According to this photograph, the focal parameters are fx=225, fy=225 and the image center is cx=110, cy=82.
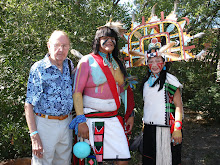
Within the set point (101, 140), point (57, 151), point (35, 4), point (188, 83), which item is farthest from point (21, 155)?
point (188, 83)

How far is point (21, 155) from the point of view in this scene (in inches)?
138

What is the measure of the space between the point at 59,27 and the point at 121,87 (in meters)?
1.41

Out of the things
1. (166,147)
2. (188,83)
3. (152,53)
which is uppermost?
(152,53)

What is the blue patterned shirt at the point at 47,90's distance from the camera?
2008mm

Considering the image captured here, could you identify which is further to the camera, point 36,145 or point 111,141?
point 111,141

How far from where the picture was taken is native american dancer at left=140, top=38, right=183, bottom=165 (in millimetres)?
2414

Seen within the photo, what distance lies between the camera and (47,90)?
2053mm

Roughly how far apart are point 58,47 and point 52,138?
0.85m

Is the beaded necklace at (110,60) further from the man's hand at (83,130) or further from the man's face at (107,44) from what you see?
the man's hand at (83,130)

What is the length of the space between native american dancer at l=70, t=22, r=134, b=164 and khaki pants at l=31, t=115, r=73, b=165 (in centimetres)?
16

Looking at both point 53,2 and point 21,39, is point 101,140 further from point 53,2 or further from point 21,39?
point 53,2

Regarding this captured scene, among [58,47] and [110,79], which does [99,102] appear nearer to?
[110,79]

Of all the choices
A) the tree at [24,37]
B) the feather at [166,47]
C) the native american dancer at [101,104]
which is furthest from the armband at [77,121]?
the feather at [166,47]

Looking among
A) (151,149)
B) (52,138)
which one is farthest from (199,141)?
(52,138)
